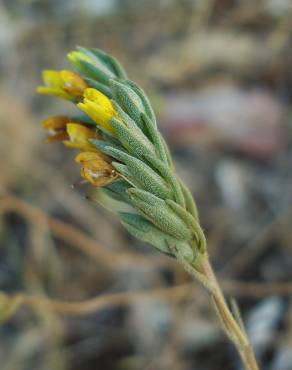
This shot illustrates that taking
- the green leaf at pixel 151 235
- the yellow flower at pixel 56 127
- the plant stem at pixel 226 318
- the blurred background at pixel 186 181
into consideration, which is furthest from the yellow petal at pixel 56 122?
the blurred background at pixel 186 181

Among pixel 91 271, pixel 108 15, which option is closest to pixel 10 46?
pixel 108 15

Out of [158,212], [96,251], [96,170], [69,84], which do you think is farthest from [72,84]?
[96,251]

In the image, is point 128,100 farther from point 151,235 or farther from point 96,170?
point 151,235

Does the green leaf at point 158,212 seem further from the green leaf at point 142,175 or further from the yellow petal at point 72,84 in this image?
the yellow petal at point 72,84

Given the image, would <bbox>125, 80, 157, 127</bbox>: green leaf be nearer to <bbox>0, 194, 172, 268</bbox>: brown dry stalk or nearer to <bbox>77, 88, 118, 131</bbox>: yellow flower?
<bbox>77, 88, 118, 131</bbox>: yellow flower

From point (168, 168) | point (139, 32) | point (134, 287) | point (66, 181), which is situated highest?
point (168, 168)

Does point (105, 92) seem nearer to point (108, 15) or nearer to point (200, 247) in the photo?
point (200, 247)
